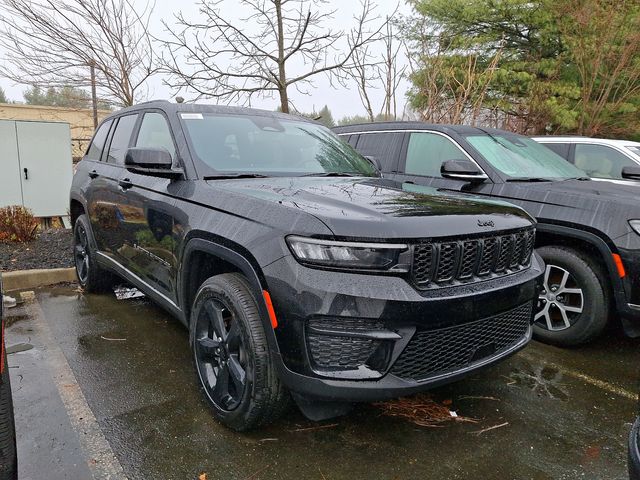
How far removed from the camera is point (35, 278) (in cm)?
528

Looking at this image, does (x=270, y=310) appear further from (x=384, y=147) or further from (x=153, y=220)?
(x=384, y=147)

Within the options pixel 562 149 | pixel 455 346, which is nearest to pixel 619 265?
pixel 455 346

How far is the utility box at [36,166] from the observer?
1027 cm

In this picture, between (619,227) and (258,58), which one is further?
(258,58)

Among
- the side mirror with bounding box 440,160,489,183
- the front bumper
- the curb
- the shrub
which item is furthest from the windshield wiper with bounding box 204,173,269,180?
the shrub

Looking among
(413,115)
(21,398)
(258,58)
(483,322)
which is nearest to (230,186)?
(483,322)

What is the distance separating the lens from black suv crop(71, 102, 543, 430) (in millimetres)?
2053

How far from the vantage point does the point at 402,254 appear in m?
2.08

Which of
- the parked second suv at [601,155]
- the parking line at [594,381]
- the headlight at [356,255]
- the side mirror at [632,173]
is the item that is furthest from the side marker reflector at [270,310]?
the parked second suv at [601,155]

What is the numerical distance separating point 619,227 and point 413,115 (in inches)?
321

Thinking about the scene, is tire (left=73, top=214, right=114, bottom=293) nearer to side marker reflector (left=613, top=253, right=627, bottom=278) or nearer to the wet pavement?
the wet pavement

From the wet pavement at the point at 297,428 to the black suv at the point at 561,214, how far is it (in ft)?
1.27

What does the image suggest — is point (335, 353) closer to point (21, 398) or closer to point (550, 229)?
point (21, 398)

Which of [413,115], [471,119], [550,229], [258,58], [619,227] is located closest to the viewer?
[619,227]
